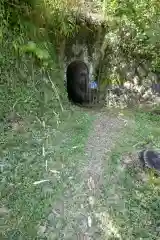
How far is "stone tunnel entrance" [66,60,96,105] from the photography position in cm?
765

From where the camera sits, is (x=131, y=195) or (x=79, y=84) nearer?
(x=131, y=195)

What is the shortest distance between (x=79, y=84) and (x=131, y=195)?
375 centimetres

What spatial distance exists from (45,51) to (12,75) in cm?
82

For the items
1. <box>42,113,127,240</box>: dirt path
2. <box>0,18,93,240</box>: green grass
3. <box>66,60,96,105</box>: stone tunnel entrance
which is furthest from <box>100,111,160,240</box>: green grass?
<box>66,60,96,105</box>: stone tunnel entrance

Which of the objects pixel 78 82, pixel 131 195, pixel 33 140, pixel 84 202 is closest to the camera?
pixel 84 202

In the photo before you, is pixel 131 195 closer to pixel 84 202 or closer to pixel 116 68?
pixel 84 202

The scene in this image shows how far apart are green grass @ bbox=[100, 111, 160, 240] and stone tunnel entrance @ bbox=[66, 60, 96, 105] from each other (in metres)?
2.21

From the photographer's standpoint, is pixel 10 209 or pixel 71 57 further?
pixel 71 57

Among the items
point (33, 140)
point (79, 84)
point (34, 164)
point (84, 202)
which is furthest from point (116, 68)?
point (84, 202)

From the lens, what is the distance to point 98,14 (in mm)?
7137

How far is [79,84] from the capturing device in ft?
25.6

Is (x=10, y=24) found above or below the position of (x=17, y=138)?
above

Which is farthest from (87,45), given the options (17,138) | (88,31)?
(17,138)

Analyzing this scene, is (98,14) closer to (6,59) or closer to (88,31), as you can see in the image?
(88,31)
